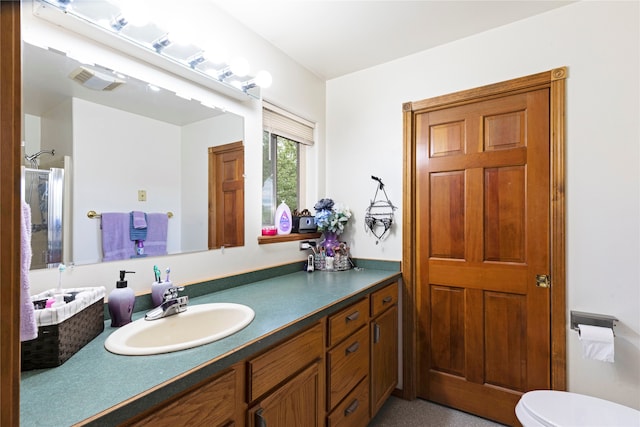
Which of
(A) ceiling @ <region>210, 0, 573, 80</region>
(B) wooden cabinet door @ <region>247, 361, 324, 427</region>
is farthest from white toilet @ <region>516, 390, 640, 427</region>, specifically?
(A) ceiling @ <region>210, 0, 573, 80</region>

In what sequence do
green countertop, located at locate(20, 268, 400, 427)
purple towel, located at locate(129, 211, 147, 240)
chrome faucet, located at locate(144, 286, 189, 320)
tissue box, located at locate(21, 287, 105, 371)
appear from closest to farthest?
green countertop, located at locate(20, 268, 400, 427)
tissue box, located at locate(21, 287, 105, 371)
chrome faucet, located at locate(144, 286, 189, 320)
purple towel, located at locate(129, 211, 147, 240)

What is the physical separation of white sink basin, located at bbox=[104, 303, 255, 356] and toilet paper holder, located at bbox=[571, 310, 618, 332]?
1735 millimetres

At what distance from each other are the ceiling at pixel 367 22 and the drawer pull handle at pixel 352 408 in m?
2.13

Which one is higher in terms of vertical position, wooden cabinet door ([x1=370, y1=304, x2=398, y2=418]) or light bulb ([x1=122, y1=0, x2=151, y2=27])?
light bulb ([x1=122, y1=0, x2=151, y2=27])

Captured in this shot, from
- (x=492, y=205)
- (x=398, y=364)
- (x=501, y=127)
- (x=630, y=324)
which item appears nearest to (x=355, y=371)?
(x=398, y=364)

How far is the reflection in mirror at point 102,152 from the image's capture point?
106 cm

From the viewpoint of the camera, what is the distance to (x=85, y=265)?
1.17m

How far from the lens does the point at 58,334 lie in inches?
31.6

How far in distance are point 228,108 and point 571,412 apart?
7.64 feet

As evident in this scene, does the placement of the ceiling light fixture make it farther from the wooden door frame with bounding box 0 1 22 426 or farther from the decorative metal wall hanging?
the decorative metal wall hanging

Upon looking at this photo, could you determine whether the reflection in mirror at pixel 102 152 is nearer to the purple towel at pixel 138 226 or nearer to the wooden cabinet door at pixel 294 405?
the purple towel at pixel 138 226

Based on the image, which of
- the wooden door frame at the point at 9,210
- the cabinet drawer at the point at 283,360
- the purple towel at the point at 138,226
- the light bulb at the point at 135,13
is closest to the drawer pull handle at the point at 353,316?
the cabinet drawer at the point at 283,360

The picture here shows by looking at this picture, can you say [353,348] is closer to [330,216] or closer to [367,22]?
[330,216]

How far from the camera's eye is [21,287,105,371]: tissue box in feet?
2.57
